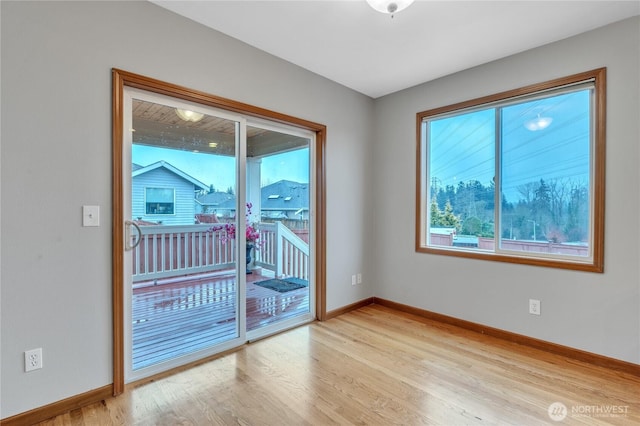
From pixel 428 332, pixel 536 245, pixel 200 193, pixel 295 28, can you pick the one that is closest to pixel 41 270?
pixel 200 193

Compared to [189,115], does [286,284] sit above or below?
below

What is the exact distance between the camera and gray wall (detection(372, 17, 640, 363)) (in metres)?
2.23

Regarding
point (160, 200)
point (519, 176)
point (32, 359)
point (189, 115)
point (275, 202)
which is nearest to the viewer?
point (32, 359)

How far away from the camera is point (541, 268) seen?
262 centimetres

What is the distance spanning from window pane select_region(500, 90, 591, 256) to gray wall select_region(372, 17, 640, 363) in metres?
0.19

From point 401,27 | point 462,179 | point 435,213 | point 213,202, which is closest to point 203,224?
point 213,202

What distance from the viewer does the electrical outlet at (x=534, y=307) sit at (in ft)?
8.65

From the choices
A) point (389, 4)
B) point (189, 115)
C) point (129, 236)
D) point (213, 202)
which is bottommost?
point (129, 236)

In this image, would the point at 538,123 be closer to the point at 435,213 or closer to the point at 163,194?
the point at 435,213

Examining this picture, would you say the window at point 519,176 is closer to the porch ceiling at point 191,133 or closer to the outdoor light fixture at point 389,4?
the outdoor light fixture at point 389,4

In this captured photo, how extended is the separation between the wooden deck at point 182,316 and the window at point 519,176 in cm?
220

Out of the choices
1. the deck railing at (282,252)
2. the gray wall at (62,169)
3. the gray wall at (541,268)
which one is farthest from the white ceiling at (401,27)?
the deck railing at (282,252)

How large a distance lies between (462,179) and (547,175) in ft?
2.48

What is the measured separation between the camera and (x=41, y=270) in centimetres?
171
